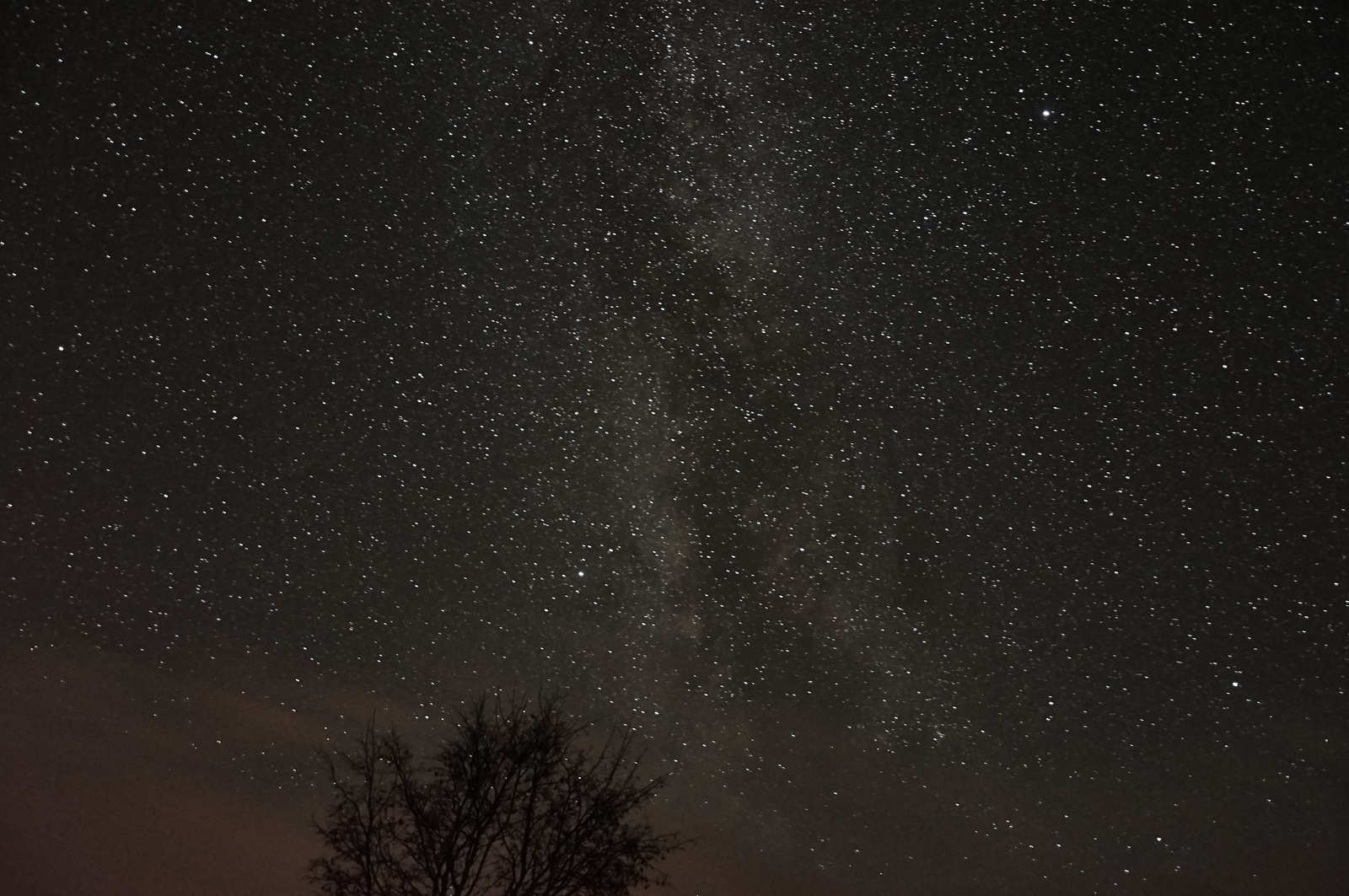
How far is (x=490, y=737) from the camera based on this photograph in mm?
10883

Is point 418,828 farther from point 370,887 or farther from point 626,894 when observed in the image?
point 626,894

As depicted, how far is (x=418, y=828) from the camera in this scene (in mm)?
10570

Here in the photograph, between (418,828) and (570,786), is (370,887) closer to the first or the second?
(418,828)

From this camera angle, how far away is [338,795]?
10562 millimetres

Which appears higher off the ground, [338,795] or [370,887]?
[338,795]

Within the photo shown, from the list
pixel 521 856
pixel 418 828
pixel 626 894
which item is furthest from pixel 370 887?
pixel 626 894

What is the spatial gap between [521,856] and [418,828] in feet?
3.06

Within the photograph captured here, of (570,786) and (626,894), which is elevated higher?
(570,786)

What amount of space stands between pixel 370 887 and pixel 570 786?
1.88 m

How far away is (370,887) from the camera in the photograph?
10328 mm

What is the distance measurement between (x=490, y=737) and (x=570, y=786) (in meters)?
0.84

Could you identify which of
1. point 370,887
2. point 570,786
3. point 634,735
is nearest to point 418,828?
point 370,887

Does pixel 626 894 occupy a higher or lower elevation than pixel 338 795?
lower

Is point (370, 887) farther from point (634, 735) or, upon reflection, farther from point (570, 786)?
point (634, 735)
